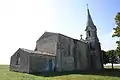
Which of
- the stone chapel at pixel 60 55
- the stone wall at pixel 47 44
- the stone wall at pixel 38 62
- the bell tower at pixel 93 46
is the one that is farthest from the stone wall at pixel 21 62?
the bell tower at pixel 93 46

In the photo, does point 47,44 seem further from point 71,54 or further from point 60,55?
point 71,54

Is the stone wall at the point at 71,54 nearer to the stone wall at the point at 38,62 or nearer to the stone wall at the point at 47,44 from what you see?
the stone wall at the point at 47,44

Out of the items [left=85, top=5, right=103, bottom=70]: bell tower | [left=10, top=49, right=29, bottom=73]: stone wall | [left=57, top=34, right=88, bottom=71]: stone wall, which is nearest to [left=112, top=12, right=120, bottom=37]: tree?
[left=57, top=34, right=88, bottom=71]: stone wall

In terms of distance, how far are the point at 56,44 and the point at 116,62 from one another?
3554 centimetres

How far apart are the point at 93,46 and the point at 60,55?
17.7 metres

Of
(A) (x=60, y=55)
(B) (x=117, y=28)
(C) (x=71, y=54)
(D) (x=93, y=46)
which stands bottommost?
(A) (x=60, y=55)

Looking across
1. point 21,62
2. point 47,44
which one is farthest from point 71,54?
point 21,62

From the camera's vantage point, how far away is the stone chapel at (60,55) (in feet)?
104

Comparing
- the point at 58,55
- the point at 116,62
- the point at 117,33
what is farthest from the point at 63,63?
the point at 116,62

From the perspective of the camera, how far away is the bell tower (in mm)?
49594

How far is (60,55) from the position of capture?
36344mm

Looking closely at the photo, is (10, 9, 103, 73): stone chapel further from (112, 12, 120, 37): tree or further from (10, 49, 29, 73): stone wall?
(112, 12, 120, 37): tree

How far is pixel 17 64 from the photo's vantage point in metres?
33.7

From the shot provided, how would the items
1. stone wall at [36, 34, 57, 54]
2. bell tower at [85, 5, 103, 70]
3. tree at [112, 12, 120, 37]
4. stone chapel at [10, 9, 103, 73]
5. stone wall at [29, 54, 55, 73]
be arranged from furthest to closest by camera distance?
bell tower at [85, 5, 103, 70] < stone wall at [36, 34, 57, 54] < stone chapel at [10, 9, 103, 73] < stone wall at [29, 54, 55, 73] < tree at [112, 12, 120, 37]
